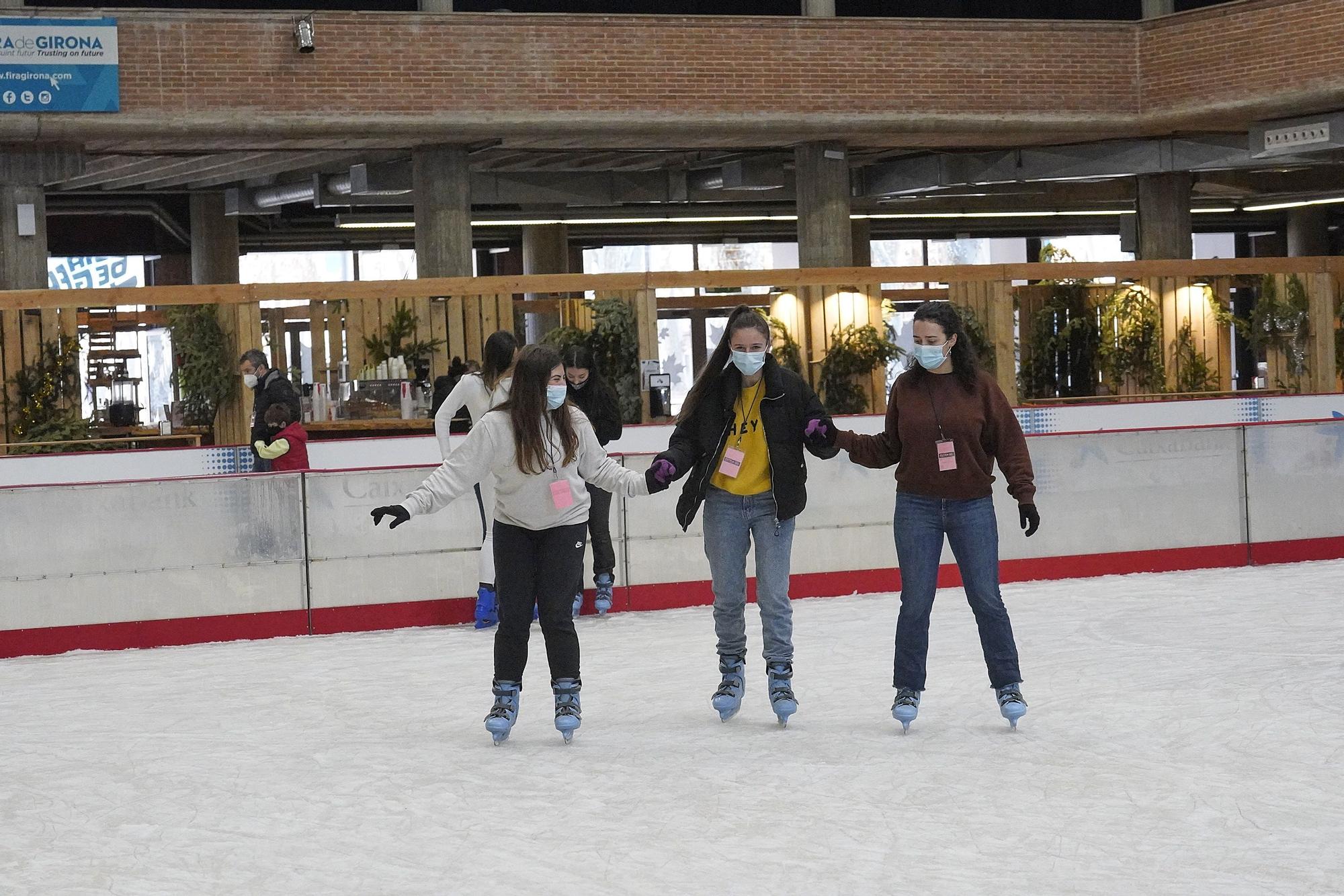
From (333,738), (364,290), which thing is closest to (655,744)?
(333,738)

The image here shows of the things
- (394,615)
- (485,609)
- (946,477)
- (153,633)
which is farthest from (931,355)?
(153,633)

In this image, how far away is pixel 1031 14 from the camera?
2427cm

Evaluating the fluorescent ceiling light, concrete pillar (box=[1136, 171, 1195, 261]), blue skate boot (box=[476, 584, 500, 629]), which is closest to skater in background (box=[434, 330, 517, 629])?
blue skate boot (box=[476, 584, 500, 629])

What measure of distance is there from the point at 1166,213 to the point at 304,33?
40.7ft

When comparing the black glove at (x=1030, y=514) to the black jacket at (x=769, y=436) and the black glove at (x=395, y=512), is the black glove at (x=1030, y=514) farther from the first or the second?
the black glove at (x=395, y=512)

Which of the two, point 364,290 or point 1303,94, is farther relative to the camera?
point 1303,94

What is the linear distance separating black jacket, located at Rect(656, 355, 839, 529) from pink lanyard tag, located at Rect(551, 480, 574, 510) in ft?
1.28

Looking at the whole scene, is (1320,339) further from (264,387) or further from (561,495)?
(561,495)

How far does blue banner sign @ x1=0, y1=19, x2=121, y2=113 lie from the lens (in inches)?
719

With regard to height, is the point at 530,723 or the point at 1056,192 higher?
the point at 1056,192

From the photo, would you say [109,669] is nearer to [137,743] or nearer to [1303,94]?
[137,743]

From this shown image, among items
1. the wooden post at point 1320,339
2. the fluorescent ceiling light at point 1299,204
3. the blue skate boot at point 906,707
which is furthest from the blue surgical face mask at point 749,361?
the fluorescent ceiling light at point 1299,204

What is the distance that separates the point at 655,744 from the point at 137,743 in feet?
6.88

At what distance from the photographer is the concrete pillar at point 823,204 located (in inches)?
845
